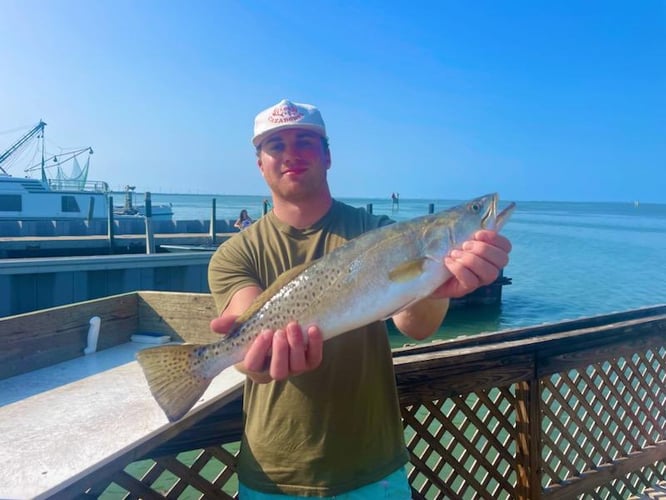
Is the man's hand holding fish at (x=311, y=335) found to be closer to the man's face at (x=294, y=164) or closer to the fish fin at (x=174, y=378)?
the fish fin at (x=174, y=378)

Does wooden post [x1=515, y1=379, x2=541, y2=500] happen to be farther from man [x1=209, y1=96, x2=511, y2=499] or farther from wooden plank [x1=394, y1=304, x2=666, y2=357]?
man [x1=209, y1=96, x2=511, y2=499]

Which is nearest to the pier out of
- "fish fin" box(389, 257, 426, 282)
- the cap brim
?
"fish fin" box(389, 257, 426, 282)

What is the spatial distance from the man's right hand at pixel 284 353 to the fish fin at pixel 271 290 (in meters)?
0.24

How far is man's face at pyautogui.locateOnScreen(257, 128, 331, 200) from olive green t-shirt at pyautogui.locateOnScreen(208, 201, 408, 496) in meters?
0.19

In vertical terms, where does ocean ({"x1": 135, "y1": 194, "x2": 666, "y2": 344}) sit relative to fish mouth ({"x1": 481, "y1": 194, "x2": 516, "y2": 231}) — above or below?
below

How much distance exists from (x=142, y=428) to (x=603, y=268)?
125 feet

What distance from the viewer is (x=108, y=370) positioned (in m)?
4.02

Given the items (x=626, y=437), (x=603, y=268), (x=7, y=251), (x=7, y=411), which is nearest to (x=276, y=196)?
(x=7, y=411)

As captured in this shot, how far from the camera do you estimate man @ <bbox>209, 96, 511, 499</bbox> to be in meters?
2.28

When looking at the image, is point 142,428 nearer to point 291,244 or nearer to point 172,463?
point 172,463

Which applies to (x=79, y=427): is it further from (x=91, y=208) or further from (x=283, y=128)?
(x=91, y=208)

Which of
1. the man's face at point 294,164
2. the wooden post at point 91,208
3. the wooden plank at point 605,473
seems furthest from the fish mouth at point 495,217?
the wooden post at point 91,208

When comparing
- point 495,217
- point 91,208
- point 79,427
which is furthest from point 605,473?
point 91,208

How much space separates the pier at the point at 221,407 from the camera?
2531mm
